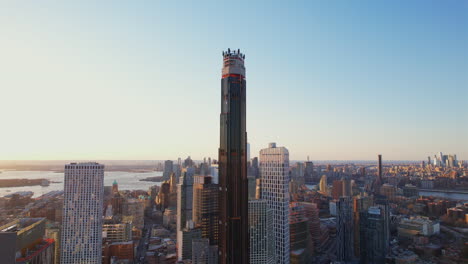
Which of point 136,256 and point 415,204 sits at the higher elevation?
point 415,204

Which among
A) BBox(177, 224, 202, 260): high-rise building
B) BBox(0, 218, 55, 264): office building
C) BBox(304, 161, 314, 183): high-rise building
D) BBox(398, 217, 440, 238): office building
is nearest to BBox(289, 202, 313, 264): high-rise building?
BBox(177, 224, 202, 260): high-rise building

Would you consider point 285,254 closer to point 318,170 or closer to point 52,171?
point 52,171

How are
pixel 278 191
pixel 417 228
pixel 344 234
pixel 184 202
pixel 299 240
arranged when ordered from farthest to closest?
pixel 184 202
pixel 417 228
pixel 299 240
pixel 344 234
pixel 278 191

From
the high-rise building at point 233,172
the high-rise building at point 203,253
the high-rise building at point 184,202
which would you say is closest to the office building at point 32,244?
the high-rise building at point 203,253

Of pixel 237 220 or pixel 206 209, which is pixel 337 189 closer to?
pixel 206 209

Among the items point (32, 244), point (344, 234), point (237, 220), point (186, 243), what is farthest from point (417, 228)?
point (32, 244)

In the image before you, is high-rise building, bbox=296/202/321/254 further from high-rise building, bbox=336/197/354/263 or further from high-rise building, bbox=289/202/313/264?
high-rise building, bbox=336/197/354/263

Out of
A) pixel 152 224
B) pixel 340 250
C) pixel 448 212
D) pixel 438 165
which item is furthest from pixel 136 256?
pixel 438 165
